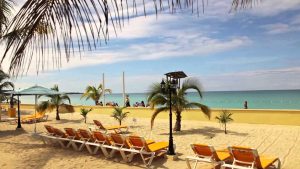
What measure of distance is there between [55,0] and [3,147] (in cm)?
1131

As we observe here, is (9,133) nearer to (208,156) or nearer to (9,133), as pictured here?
(9,133)

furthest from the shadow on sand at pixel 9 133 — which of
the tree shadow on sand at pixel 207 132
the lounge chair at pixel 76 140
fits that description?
the tree shadow on sand at pixel 207 132

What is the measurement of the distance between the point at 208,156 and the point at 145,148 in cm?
180

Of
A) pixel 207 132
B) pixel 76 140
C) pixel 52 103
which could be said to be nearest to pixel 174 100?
pixel 207 132

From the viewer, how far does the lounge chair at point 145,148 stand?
8.56 meters

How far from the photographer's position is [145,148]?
28.7 feet

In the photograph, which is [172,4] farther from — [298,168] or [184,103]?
[184,103]

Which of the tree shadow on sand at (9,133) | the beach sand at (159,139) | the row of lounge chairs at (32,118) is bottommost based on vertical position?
the beach sand at (159,139)

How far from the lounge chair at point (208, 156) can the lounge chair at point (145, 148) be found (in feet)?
3.96

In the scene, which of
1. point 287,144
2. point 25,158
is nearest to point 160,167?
point 25,158

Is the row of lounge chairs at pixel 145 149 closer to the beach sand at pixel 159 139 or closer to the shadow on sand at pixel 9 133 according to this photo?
the beach sand at pixel 159 139

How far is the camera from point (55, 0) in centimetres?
140

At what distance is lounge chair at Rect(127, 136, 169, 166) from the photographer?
856 centimetres

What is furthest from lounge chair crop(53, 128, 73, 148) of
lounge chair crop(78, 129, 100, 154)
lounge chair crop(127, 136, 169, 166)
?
lounge chair crop(127, 136, 169, 166)
